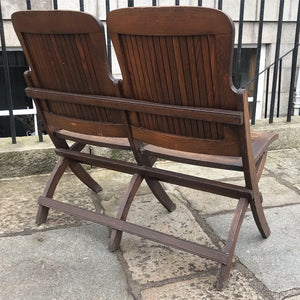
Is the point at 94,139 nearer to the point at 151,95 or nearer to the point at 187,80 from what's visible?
the point at 151,95

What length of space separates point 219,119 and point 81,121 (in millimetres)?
897

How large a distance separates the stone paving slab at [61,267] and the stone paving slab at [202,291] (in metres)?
0.15

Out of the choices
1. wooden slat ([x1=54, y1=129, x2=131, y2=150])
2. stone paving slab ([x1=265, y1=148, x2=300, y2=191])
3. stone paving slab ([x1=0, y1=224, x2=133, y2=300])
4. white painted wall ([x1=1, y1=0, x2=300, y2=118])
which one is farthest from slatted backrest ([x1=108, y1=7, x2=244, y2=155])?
white painted wall ([x1=1, y1=0, x2=300, y2=118])

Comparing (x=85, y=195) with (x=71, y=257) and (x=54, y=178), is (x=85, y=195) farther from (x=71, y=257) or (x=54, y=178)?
(x=71, y=257)

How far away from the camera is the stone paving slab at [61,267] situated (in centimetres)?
190

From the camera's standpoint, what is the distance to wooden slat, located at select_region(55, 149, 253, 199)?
2.02 metres

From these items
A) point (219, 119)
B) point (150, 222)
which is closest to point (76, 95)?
point (219, 119)

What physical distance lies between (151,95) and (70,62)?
0.50 meters

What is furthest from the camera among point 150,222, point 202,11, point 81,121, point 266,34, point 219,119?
point 266,34

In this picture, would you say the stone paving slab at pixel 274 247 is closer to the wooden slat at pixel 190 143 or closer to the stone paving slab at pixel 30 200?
the wooden slat at pixel 190 143

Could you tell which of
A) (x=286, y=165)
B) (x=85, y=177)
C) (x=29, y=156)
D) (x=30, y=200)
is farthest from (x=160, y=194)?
(x=286, y=165)

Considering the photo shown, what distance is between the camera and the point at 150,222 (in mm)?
2600

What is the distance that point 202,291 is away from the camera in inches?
75.2

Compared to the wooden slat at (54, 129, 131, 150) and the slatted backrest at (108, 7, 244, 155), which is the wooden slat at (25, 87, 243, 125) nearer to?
the slatted backrest at (108, 7, 244, 155)
